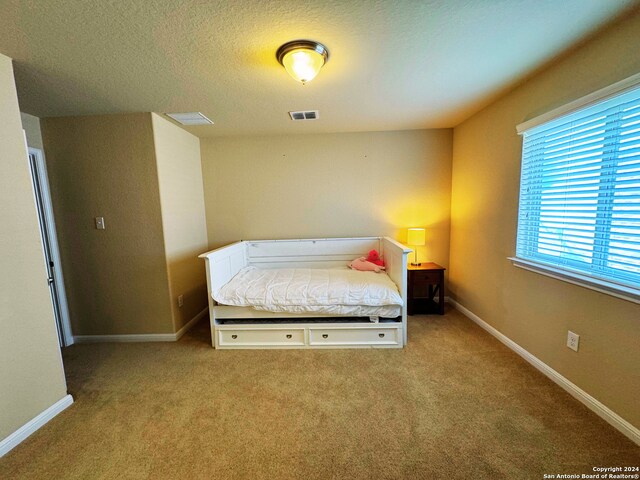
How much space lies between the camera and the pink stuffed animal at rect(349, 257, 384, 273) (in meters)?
2.72

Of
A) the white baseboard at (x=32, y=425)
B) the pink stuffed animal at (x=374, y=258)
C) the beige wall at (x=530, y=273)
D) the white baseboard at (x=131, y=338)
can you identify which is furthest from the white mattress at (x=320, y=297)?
the white baseboard at (x=32, y=425)

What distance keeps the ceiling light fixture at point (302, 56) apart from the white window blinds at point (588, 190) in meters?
1.62

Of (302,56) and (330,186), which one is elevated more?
(302,56)

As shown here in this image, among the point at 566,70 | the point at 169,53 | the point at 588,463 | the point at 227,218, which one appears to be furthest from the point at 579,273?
the point at 227,218

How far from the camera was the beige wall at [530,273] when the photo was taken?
1293 millimetres

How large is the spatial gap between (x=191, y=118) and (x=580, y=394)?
148 inches

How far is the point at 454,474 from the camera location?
1120mm

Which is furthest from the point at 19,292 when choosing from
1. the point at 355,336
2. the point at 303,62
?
the point at 355,336

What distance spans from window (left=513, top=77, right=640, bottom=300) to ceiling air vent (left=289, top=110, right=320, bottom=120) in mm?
1759

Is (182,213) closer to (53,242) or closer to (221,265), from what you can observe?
(221,265)

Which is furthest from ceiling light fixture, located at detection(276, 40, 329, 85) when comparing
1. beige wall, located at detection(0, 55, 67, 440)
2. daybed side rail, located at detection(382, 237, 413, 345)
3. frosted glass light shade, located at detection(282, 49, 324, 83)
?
beige wall, located at detection(0, 55, 67, 440)

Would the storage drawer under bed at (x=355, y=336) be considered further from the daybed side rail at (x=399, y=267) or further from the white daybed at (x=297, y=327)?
the daybed side rail at (x=399, y=267)

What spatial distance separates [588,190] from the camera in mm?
1466

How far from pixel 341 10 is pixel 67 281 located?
10.8ft
